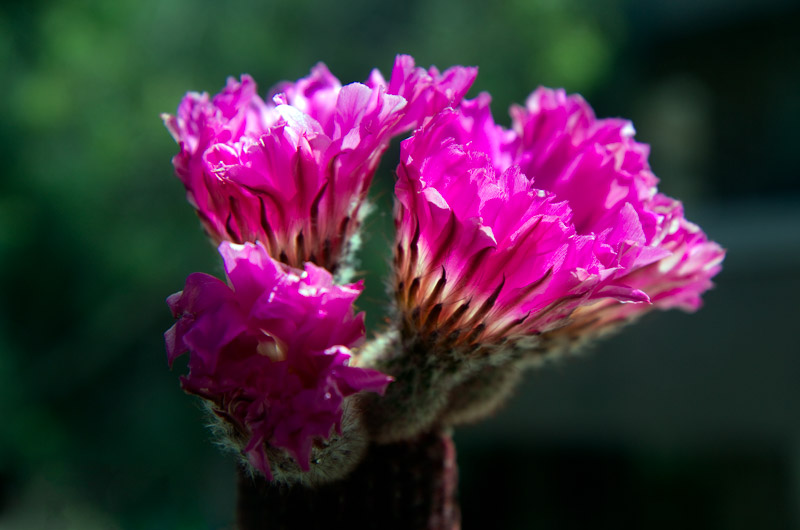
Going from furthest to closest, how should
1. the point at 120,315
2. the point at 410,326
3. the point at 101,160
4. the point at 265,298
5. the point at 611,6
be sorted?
the point at 611,6, the point at 120,315, the point at 101,160, the point at 410,326, the point at 265,298

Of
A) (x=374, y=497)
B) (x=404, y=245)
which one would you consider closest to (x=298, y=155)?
(x=404, y=245)

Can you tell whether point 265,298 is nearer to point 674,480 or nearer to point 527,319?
point 527,319

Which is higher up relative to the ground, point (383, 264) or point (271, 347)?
point (383, 264)

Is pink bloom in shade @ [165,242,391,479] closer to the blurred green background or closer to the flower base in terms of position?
the flower base

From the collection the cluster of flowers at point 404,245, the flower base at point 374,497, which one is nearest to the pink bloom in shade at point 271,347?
the cluster of flowers at point 404,245

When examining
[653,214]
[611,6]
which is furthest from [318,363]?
[611,6]

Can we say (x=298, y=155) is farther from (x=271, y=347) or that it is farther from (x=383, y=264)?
(x=383, y=264)

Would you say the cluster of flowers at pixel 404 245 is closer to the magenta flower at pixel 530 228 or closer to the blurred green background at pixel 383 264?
the magenta flower at pixel 530 228
